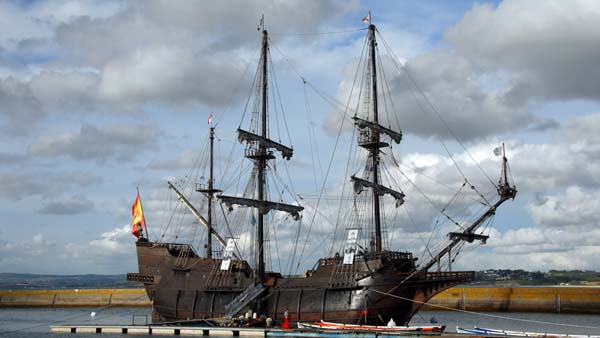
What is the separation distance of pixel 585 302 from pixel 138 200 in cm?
4203

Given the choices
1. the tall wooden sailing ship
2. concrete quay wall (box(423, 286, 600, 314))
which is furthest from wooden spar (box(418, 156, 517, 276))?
concrete quay wall (box(423, 286, 600, 314))

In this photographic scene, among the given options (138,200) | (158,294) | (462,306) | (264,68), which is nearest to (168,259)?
(158,294)

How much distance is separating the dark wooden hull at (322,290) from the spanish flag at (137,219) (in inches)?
257

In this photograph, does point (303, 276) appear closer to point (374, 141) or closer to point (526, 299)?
point (374, 141)

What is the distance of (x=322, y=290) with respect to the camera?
43.6 metres

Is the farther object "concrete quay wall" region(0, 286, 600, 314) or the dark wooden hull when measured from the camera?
"concrete quay wall" region(0, 286, 600, 314)

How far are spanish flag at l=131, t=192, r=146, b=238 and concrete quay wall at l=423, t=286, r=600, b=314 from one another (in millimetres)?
26267

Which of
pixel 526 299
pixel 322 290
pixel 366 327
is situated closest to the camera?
pixel 366 327

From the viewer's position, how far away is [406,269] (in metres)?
43.6

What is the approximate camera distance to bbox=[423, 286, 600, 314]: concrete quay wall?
62875 millimetres

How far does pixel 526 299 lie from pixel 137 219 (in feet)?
126

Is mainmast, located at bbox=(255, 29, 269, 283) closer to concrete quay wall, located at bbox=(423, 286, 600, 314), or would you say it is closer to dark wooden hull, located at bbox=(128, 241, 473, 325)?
dark wooden hull, located at bbox=(128, 241, 473, 325)

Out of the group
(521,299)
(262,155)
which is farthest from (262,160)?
(521,299)

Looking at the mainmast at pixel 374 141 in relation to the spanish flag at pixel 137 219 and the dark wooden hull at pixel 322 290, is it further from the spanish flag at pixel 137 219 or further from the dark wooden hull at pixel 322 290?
the spanish flag at pixel 137 219
